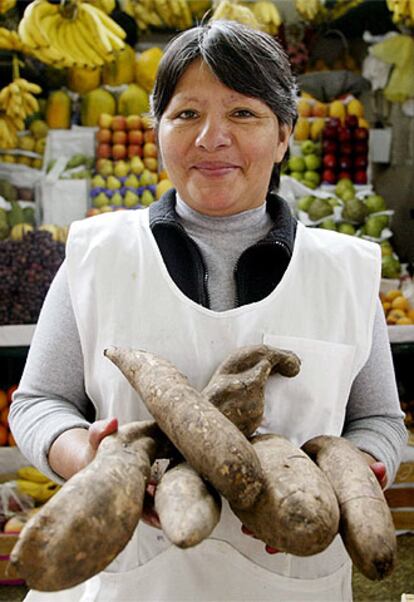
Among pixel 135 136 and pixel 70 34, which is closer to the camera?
pixel 70 34

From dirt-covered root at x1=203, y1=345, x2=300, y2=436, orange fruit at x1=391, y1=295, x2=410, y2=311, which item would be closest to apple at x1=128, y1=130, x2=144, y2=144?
orange fruit at x1=391, y1=295, x2=410, y2=311

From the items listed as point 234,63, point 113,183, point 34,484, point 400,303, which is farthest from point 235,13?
point 234,63

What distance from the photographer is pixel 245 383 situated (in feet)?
3.82

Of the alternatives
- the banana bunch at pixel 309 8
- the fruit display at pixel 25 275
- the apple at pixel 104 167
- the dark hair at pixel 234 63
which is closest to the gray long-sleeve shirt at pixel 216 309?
the dark hair at pixel 234 63

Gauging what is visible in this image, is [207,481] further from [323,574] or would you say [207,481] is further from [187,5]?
[187,5]

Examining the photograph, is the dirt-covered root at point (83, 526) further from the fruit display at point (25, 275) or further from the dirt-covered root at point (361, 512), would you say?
the fruit display at point (25, 275)

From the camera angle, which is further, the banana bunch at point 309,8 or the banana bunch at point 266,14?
the banana bunch at point 309,8

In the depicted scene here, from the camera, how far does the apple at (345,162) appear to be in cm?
341

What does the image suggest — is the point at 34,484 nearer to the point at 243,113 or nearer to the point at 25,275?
the point at 25,275

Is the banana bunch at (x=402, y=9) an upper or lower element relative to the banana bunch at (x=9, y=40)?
upper

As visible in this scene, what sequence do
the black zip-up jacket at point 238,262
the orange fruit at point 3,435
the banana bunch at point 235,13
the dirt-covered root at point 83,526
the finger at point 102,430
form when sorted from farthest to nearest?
the banana bunch at point 235,13, the orange fruit at point 3,435, the black zip-up jacket at point 238,262, the finger at point 102,430, the dirt-covered root at point 83,526

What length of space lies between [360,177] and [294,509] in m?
2.64

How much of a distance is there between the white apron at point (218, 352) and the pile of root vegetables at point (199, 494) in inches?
7.8

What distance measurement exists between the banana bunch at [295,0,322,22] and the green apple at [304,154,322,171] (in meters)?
0.63
